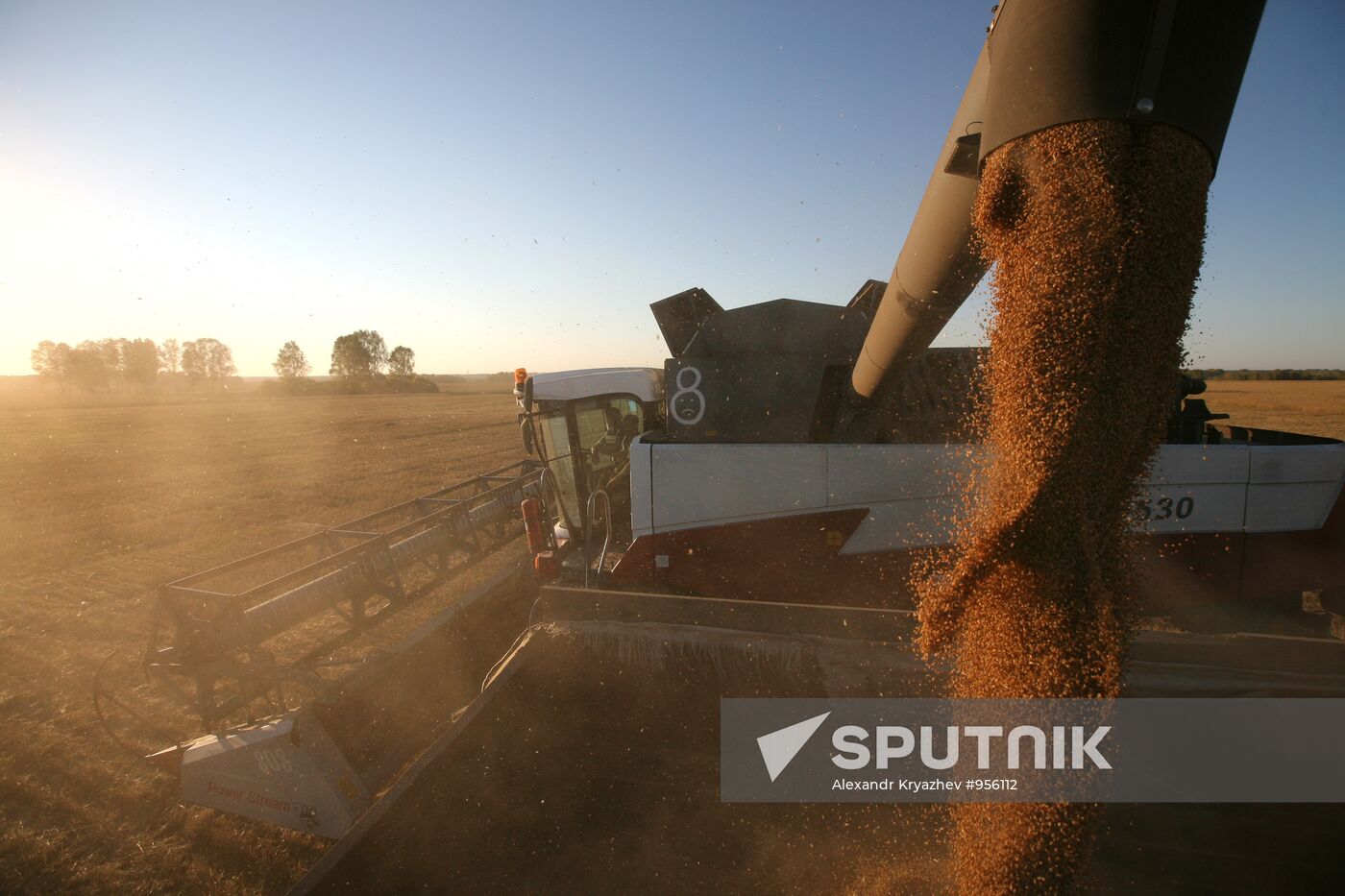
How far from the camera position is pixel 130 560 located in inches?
312

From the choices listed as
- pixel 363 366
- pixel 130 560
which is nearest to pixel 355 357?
pixel 363 366

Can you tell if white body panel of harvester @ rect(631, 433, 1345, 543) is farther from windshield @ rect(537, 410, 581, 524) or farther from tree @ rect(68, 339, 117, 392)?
tree @ rect(68, 339, 117, 392)

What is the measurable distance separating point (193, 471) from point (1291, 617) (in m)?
20.4

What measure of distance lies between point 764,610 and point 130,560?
9.41m

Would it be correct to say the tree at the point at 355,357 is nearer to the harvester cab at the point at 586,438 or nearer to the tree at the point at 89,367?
the tree at the point at 89,367

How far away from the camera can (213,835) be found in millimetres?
3080

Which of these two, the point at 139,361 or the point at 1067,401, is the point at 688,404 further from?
the point at 139,361

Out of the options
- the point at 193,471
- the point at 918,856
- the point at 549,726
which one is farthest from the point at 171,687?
the point at 193,471

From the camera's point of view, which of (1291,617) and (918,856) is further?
(1291,617)

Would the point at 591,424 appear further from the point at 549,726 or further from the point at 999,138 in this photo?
the point at 999,138

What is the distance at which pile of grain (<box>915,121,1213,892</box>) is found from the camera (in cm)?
145

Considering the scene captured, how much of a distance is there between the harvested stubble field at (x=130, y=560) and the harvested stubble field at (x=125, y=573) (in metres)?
0.01

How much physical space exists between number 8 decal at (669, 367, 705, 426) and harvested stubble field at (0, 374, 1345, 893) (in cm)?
300

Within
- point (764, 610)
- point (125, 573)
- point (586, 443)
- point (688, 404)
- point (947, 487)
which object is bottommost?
point (125, 573)
